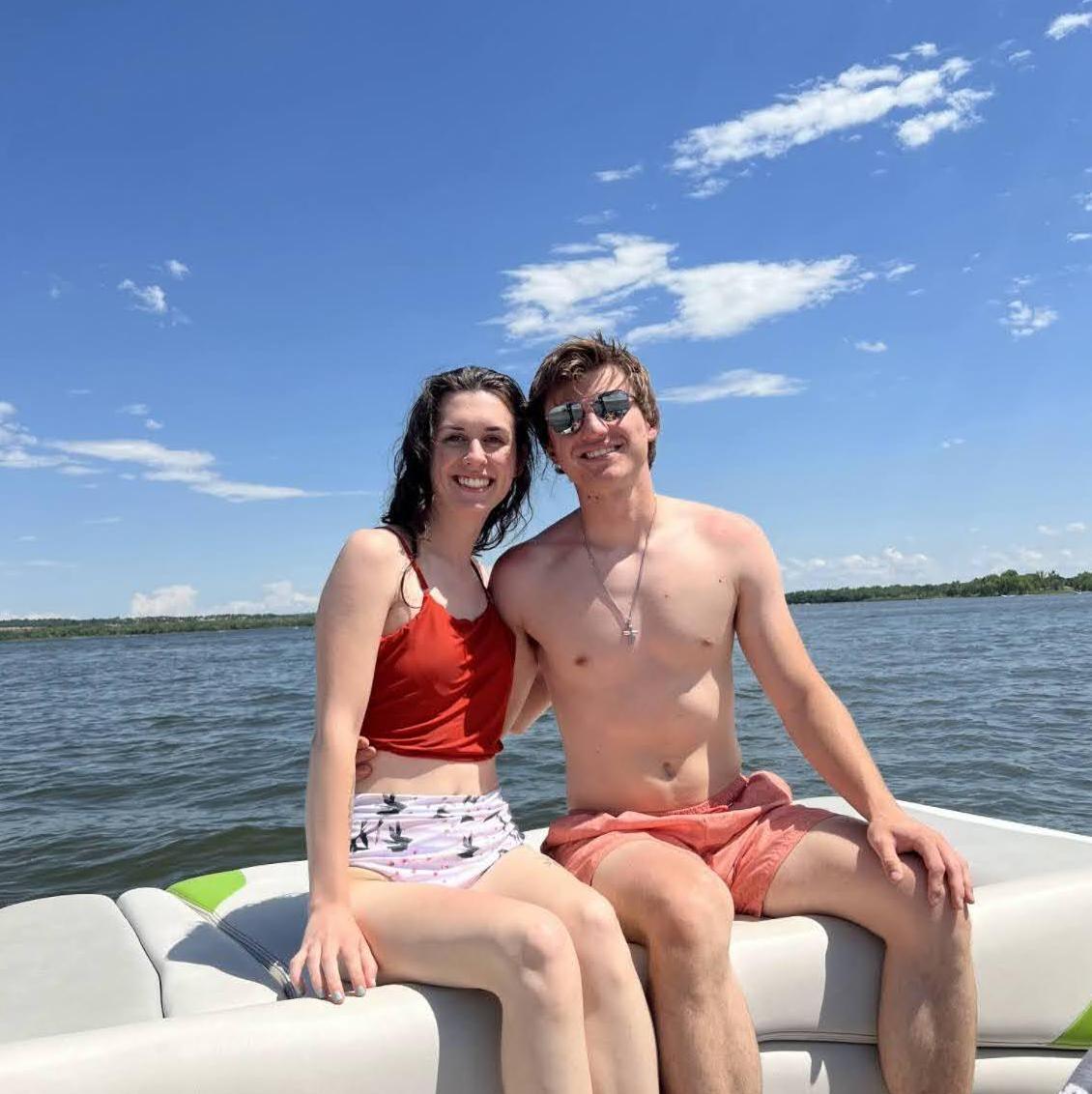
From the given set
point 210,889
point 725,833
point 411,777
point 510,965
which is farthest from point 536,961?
point 210,889

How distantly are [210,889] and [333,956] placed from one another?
1.15m

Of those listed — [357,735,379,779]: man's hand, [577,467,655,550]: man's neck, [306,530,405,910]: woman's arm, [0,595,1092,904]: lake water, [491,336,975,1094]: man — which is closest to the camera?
[306,530,405,910]: woman's arm

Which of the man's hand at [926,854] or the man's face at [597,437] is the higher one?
the man's face at [597,437]

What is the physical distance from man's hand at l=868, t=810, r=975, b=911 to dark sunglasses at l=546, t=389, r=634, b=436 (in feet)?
3.77

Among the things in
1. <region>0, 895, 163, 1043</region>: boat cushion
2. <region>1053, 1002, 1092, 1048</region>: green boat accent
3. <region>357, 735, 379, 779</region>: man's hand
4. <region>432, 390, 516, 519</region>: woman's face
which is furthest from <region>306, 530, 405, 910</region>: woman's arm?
<region>1053, 1002, 1092, 1048</region>: green boat accent

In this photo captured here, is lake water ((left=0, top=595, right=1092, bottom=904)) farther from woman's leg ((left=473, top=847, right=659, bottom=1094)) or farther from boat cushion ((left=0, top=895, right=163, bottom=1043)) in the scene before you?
woman's leg ((left=473, top=847, right=659, bottom=1094))

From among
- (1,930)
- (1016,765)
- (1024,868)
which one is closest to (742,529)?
(1024,868)

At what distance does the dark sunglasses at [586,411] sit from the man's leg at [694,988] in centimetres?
111

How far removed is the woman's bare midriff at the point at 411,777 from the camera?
7.19ft

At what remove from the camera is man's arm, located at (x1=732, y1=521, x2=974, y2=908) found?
2.10 meters

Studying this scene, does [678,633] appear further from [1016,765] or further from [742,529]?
[1016,765]

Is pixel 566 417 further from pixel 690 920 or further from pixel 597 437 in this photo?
pixel 690 920

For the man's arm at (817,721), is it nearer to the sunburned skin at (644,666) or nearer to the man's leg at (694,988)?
the sunburned skin at (644,666)

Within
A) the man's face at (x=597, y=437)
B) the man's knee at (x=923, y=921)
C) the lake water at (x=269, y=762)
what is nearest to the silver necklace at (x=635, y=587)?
the man's face at (x=597, y=437)
